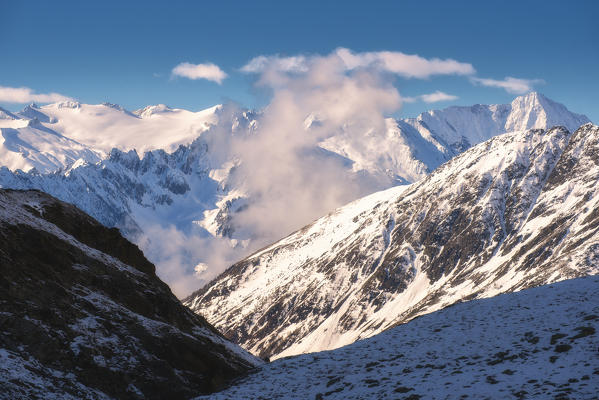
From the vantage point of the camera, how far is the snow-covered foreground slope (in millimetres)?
23328

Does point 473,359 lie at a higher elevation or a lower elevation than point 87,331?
lower

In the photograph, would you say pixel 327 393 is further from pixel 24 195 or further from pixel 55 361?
pixel 24 195

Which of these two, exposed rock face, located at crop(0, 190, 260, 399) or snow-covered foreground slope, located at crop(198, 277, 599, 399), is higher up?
exposed rock face, located at crop(0, 190, 260, 399)

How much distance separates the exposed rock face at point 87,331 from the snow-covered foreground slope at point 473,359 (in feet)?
12.1

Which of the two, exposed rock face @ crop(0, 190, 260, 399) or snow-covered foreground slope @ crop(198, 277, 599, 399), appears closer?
snow-covered foreground slope @ crop(198, 277, 599, 399)

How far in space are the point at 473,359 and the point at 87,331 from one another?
1999cm

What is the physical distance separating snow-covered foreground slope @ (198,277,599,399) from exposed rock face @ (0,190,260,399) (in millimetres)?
3692

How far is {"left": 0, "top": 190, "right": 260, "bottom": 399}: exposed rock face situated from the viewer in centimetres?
2592

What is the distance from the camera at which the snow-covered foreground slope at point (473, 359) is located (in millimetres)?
23328

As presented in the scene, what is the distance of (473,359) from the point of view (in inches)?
1100

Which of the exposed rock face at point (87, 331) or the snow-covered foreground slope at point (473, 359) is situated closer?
the snow-covered foreground slope at point (473, 359)

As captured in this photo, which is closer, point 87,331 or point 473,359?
point 473,359

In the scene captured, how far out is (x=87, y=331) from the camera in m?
29.8

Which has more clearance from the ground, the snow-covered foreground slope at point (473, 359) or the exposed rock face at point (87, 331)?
the exposed rock face at point (87, 331)
